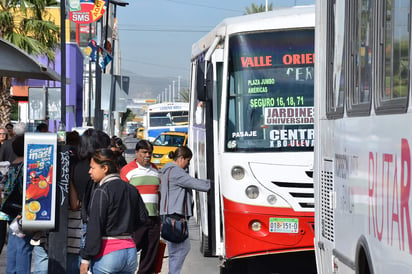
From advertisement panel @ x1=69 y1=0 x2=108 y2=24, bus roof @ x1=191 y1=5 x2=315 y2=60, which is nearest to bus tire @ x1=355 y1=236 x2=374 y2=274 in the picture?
bus roof @ x1=191 y1=5 x2=315 y2=60

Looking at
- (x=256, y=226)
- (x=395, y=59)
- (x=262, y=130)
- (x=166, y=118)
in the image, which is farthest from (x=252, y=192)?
(x=166, y=118)

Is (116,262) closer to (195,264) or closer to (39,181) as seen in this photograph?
(39,181)

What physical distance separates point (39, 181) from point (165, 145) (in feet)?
109

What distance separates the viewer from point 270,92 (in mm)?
11289

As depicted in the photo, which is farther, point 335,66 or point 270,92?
point 270,92

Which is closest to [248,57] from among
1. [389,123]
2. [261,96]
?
[261,96]

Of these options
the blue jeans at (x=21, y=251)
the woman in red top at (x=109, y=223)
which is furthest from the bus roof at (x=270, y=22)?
the woman in red top at (x=109, y=223)

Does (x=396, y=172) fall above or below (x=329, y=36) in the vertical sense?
below

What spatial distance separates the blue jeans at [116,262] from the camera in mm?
7410

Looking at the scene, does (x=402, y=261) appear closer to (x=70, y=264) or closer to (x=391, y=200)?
(x=391, y=200)

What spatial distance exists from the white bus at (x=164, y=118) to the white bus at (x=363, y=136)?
46850mm

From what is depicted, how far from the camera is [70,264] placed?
28.5 ft

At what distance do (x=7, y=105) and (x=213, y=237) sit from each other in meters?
21.6

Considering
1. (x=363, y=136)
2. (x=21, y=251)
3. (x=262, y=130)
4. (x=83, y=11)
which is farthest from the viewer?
(x=83, y=11)
